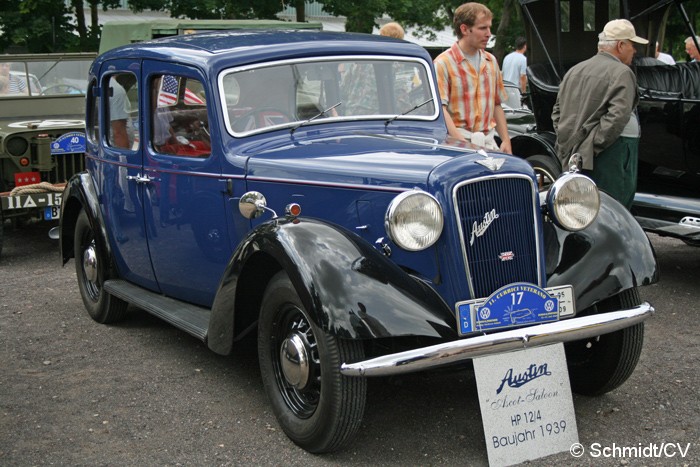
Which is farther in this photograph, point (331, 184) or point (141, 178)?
point (141, 178)

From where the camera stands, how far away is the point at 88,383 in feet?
16.0

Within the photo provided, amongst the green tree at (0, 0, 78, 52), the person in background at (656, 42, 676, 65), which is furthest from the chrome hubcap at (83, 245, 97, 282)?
the green tree at (0, 0, 78, 52)

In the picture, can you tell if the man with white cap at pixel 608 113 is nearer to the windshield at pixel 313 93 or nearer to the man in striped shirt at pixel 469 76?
the man in striped shirt at pixel 469 76

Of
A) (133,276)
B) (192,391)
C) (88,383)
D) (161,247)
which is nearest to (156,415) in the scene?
(192,391)

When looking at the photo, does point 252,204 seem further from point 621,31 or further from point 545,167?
point 545,167

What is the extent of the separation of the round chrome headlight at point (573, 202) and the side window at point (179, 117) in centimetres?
177

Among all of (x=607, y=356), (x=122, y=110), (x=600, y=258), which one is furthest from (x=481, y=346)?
(x=122, y=110)

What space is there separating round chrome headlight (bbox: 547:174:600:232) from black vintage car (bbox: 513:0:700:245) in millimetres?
2432

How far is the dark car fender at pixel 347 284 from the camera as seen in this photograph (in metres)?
→ 3.57

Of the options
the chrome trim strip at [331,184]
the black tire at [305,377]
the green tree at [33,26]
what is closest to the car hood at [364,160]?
the chrome trim strip at [331,184]

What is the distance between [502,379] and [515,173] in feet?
2.81

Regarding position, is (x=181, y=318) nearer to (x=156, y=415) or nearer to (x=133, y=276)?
(x=156, y=415)

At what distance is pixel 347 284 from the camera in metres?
3.65

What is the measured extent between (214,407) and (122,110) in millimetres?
2101
